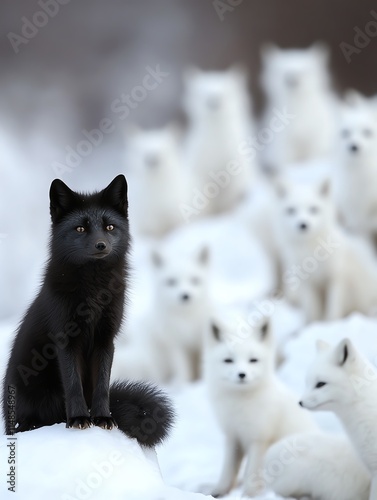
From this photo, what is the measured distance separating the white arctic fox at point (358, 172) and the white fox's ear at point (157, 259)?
159 cm

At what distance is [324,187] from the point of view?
540 centimetres

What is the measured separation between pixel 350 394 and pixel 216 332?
3.65ft

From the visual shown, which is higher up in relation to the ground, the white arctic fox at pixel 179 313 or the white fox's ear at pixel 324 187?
the white fox's ear at pixel 324 187

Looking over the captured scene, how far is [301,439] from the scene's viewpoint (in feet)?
10.2

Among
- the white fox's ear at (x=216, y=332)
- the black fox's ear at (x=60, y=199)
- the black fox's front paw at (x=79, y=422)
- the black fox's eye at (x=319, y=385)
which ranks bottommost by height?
the white fox's ear at (x=216, y=332)

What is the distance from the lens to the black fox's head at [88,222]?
1.94 m

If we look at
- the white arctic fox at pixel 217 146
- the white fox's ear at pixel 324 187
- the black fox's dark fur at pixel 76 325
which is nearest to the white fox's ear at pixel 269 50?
the white arctic fox at pixel 217 146

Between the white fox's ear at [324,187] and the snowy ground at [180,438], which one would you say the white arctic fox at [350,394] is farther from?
the white fox's ear at [324,187]

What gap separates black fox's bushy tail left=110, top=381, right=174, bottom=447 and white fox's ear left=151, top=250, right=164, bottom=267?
3216 mm

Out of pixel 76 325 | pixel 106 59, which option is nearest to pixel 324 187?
pixel 76 325

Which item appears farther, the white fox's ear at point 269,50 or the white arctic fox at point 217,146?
the white fox's ear at point 269,50

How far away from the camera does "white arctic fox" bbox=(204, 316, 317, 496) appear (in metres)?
3.59

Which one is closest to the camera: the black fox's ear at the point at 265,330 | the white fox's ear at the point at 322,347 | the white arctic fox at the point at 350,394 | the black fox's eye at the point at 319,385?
the white arctic fox at the point at 350,394

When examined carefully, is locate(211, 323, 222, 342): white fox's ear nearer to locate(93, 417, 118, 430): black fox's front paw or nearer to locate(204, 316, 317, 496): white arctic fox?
locate(204, 316, 317, 496): white arctic fox
